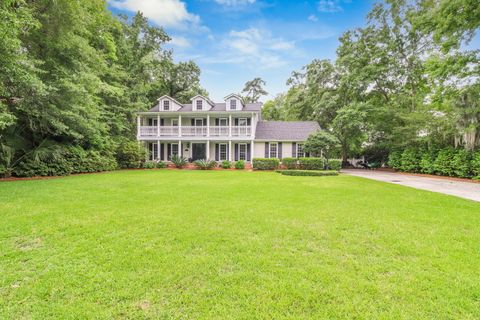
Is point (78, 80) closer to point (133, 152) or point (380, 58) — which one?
point (133, 152)

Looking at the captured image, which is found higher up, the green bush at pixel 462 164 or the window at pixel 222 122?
the window at pixel 222 122

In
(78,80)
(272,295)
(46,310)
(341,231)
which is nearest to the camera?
(46,310)

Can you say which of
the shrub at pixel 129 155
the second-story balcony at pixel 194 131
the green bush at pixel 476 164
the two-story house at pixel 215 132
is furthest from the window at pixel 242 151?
the green bush at pixel 476 164

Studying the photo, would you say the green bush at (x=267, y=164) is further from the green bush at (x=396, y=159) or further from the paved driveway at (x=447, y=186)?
the green bush at (x=396, y=159)

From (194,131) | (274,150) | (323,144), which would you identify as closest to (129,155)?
(194,131)

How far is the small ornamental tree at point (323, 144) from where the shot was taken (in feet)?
58.2

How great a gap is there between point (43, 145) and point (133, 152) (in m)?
6.71

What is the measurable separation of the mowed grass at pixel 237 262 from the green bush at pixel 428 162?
12652mm

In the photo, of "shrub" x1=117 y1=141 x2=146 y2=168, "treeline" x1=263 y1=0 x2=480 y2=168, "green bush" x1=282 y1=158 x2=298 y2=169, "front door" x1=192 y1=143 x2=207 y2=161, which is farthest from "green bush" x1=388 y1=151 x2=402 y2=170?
"shrub" x1=117 y1=141 x2=146 y2=168

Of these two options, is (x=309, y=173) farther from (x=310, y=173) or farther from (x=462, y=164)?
(x=462, y=164)

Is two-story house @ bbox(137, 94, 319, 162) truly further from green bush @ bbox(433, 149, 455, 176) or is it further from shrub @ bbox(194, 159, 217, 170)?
green bush @ bbox(433, 149, 455, 176)

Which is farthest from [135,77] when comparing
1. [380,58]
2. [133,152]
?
[380,58]

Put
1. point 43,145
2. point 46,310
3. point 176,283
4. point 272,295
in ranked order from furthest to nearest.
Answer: point 43,145, point 176,283, point 272,295, point 46,310

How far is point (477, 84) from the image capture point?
1265 cm
